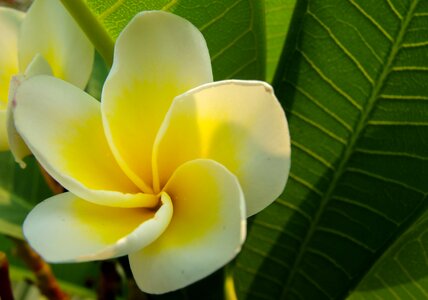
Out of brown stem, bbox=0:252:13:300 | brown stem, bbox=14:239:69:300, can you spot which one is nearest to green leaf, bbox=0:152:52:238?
brown stem, bbox=14:239:69:300

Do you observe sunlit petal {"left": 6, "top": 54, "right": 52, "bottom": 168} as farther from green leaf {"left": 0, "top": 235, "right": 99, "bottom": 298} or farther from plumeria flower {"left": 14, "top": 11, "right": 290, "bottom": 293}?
green leaf {"left": 0, "top": 235, "right": 99, "bottom": 298}

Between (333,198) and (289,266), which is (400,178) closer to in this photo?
(333,198)

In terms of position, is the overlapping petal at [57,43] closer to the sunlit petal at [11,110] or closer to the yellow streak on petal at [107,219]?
the sunlit petal at [11,110]

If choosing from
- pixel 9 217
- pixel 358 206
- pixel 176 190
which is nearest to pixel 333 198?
A: pixel 358 206

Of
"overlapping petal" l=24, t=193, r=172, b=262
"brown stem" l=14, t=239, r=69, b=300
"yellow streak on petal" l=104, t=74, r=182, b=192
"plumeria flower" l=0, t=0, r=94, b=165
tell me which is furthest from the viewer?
"brown stem" l=14, t=239, r=69, b=300

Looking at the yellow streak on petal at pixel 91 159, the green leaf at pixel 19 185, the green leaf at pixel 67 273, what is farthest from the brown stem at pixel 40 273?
the yellow streak on petal at pixel 91 159

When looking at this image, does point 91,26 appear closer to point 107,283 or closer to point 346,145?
point 346,145
